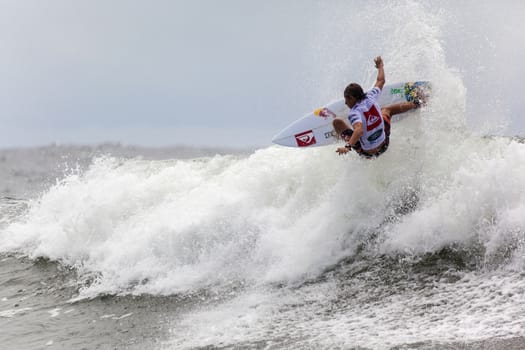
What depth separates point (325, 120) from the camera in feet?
26.4

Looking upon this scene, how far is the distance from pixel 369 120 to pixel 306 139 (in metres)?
1.52

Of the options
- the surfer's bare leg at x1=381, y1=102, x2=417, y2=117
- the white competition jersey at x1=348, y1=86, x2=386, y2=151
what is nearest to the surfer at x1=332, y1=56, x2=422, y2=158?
the white competition jersey at x1=348, y1=86, x2=386, y2=151

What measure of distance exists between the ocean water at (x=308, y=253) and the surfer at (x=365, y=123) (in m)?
0.36

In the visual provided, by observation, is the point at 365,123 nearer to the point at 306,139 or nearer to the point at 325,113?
the point at 325,113

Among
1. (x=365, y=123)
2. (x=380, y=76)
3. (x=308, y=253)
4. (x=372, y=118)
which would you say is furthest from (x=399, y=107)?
(x=308, y=253)

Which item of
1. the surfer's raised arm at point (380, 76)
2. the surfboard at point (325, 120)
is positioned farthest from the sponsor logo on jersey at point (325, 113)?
the surfer's raised arm at point (380, 76)

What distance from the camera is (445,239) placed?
5855 mm

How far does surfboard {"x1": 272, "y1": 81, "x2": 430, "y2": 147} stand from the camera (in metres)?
7.80

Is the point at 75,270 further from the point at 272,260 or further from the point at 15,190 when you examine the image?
the point at 15,190

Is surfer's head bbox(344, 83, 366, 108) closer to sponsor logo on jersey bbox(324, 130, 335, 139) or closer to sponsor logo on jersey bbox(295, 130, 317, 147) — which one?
sponsor logo on jersey bbox(324, 130, 335, 139)

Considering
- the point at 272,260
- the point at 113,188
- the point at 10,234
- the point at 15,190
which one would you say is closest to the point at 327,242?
the point at 272,260

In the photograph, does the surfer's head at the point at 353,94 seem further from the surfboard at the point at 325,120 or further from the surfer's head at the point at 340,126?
the surfboard at the point at 325,120

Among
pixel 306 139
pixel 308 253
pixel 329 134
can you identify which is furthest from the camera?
pixel 306 139

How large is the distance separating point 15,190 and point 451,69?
15646mm
